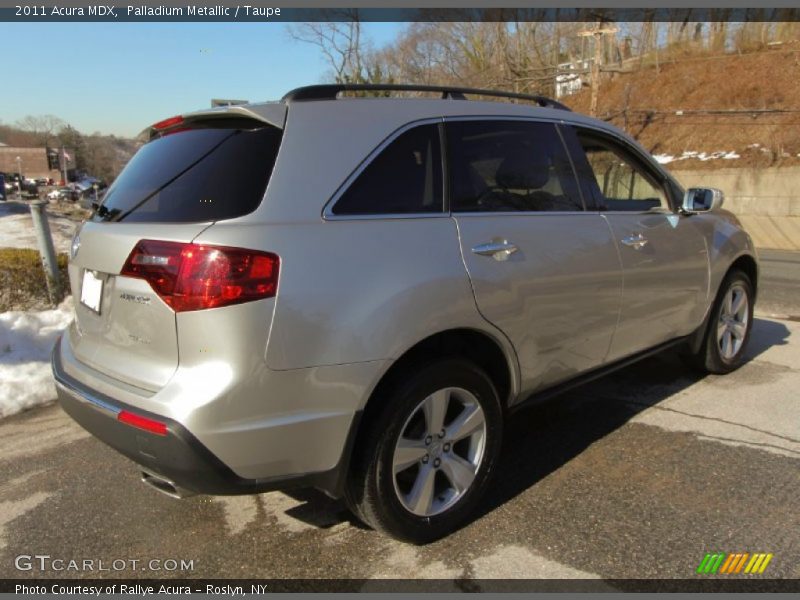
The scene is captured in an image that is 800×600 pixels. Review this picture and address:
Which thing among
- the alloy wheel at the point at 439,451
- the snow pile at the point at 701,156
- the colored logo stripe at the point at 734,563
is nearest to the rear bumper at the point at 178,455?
the alloy wheel at the point at 439,451

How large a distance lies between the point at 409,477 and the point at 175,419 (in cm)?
105

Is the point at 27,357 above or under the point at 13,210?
under

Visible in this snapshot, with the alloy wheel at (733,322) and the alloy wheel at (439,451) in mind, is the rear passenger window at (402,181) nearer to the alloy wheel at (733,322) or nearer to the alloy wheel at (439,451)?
the alloy wheel at (439,451)

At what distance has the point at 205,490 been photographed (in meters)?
2.16

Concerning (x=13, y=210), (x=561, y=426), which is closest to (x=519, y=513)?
(x=561, y=426)

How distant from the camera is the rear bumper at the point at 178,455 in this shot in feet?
6.85

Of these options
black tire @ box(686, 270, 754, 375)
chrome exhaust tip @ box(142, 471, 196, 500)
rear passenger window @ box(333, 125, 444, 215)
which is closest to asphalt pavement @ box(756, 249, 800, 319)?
black tire @ box(686, 270, 754, 375)

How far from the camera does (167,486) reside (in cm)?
237

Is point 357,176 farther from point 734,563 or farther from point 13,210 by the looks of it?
point 13,210

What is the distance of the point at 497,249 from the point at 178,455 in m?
1.55

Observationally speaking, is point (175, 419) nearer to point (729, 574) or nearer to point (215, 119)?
point (215, 119)

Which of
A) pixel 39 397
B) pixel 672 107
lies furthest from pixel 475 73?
pixel 39 397

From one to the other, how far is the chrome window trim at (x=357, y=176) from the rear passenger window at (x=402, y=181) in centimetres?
1

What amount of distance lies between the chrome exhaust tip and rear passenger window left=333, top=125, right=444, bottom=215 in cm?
117
